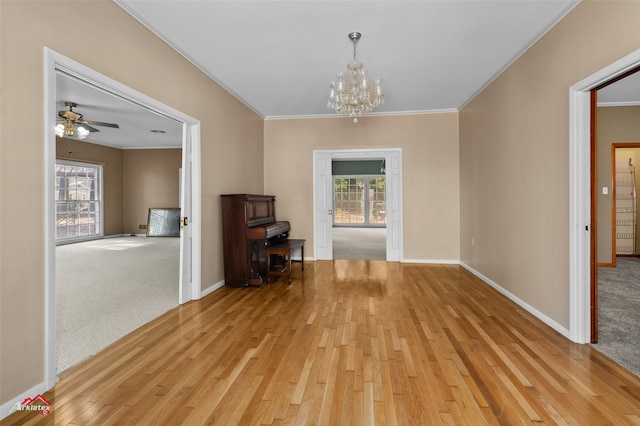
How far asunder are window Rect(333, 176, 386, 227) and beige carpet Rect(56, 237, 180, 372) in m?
7.36

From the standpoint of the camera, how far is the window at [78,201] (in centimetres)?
781

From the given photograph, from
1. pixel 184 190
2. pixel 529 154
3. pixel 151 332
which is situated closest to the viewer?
pixel 151 332

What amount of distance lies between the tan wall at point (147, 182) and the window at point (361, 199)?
6020 millimetres

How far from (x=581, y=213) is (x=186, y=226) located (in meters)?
3.90

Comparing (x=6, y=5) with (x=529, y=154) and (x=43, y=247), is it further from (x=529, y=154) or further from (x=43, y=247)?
(x=529, y=154)

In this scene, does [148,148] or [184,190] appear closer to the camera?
[184,190]

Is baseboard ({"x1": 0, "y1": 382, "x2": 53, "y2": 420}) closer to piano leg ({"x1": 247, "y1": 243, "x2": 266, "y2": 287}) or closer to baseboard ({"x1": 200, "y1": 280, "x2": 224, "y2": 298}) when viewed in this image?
baseboard ({"x1": 200, "y1": 280, "x2": 224, "y2": 298})

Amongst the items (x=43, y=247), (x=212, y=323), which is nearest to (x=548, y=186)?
(x=212, y=323)

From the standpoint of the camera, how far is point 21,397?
1736 mm

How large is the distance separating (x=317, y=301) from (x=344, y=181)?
9236mm

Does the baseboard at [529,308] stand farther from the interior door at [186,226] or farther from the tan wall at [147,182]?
the tan wall at [147,182]

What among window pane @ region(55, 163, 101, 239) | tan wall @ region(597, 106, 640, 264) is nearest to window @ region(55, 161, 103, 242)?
window pane @ region(55, 163, 101, 239)

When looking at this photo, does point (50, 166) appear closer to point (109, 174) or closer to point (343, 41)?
point (343, 41)

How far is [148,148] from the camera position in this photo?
9227mm
